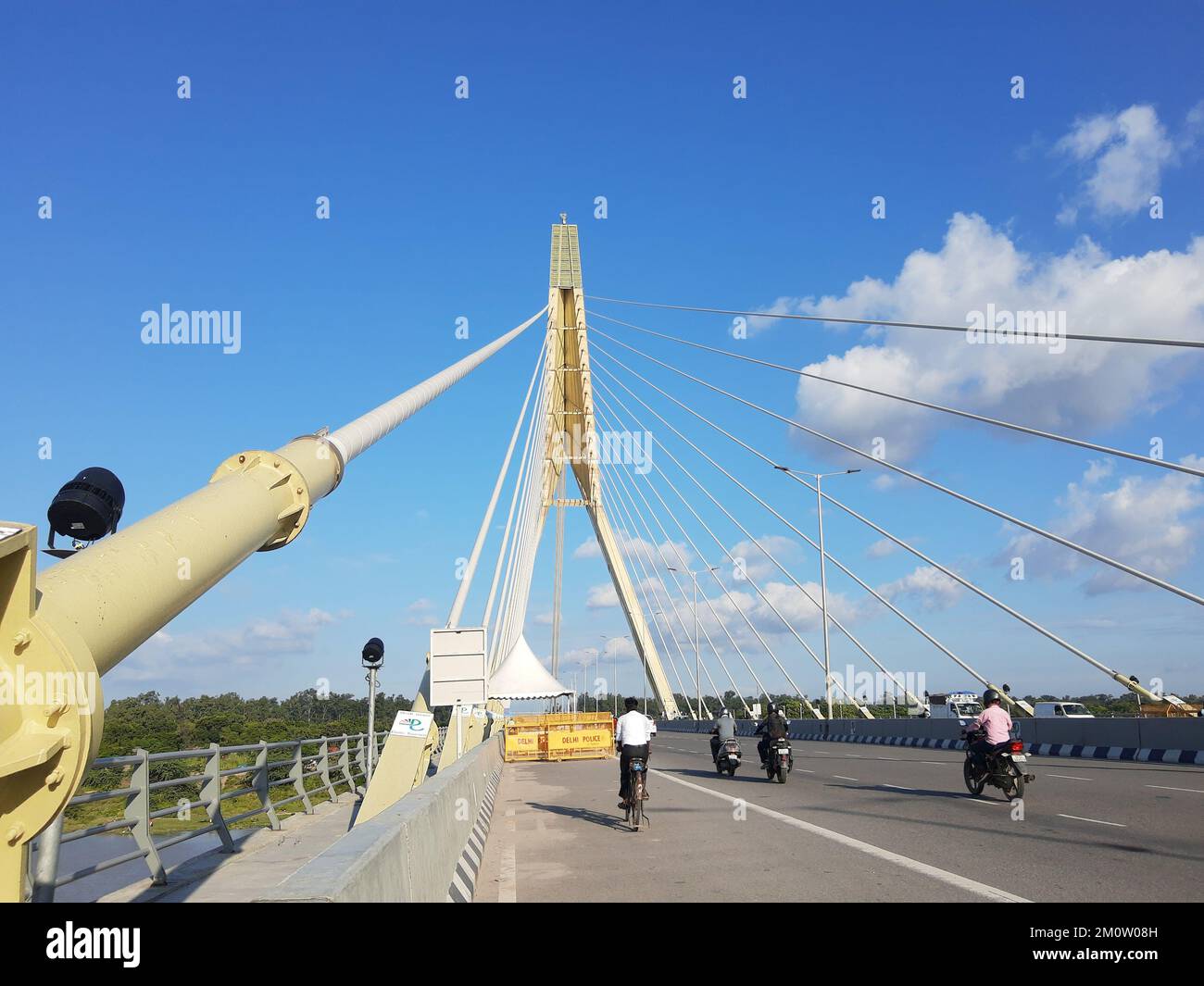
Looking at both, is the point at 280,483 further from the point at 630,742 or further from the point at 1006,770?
the point at 1006,770

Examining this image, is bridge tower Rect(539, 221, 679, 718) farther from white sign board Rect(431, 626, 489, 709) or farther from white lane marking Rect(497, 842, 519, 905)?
white lane marking Rect(497, 842, 519, 905)

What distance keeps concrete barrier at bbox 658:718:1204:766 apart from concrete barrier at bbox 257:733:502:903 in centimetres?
1746

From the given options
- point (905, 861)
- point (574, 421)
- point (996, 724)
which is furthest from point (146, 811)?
point (574, 421)

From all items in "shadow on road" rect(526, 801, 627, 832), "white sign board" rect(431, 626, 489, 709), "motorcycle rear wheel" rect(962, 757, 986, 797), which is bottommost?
"shadow on road" rect(526, 801, 627, 832)

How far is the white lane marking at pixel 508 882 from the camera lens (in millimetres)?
8320

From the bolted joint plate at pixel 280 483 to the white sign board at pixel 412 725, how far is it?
8.72m

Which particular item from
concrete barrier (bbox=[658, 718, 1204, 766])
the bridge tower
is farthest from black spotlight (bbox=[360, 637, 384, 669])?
the bridge tower

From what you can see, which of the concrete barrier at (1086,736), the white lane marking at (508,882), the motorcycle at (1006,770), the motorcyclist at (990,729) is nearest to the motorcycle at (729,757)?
the motorcyclist at (990,729)

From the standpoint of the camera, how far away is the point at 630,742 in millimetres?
14133

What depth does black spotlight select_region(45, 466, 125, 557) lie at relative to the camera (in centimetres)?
594

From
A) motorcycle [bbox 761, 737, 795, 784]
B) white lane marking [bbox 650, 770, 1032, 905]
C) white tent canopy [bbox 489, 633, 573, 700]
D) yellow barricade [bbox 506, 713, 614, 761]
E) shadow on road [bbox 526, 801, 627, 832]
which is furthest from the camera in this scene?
white tent canopy [bbox 489, 633, 573, 700]

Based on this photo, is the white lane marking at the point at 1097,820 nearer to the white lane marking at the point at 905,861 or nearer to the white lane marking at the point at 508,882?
the white lane marking at the point at 905,861
